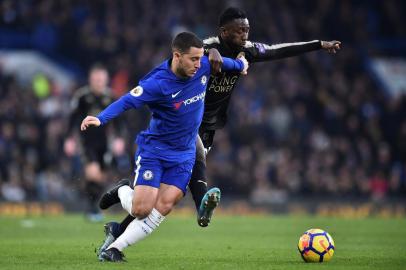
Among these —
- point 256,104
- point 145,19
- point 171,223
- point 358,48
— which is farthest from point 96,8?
point 171,223

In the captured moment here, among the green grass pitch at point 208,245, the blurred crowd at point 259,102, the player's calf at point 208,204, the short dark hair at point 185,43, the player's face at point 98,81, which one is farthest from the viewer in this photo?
the blurred crowd at point 259,102

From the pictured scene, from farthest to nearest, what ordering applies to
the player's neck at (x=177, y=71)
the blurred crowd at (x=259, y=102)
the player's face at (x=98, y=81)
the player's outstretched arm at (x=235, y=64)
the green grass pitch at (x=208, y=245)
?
the blurred crowd at (x=259, y=102) < the player's face at (x=98, y=81) < the player's outstretched arm at (x=235, y=64) < the green grass pitch at (x=208, y=245) < the player's neck at (x=177, y=71)

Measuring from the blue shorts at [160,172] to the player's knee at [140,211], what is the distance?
0.74ft

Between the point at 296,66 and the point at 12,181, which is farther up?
the point at 296,66

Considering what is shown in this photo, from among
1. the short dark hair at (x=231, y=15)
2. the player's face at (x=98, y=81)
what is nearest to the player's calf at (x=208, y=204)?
the short dark hair at (x=231, y=15)

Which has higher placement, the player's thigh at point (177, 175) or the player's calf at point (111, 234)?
the player's thigh at point (177, 175)

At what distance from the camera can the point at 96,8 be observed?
25.2 meters

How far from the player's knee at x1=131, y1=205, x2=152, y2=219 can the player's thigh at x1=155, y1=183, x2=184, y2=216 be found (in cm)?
15

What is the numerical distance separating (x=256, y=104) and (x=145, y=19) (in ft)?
14.5

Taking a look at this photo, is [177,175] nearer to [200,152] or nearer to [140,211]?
[140,211]

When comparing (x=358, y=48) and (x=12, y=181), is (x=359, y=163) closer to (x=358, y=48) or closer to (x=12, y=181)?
(x=358, y=48)

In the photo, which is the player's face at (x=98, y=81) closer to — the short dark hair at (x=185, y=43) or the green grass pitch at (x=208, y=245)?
the green grass pitch at (x=208, y=245)

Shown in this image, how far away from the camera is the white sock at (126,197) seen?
851 cm

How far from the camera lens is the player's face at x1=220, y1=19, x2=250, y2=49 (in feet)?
30.9
